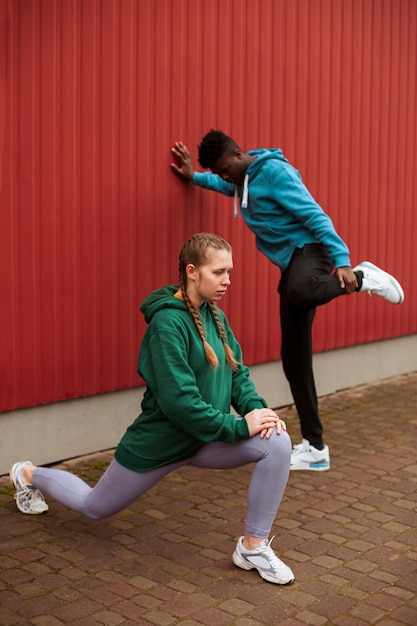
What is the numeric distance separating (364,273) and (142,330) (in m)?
1.50

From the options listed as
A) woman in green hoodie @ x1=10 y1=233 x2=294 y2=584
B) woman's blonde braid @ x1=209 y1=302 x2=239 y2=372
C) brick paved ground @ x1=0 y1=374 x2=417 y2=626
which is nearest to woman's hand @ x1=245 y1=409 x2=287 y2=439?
Answer: woman in green hoodie @ x1=10 y1=233 x2=294 y2=584

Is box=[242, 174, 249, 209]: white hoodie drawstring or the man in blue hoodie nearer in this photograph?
the man in blue hoodie

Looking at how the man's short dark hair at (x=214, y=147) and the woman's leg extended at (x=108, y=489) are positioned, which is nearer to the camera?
the woman's leg extended at (x=108, y=489)

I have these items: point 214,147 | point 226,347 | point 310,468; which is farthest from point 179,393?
point 214,147

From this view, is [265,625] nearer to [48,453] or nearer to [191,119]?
[48,453]

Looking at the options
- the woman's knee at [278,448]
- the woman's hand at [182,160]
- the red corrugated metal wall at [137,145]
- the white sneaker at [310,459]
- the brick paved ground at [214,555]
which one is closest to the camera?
the brick paved ground at [214,555]

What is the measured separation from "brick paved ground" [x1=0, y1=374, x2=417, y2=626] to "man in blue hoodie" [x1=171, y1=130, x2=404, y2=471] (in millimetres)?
464

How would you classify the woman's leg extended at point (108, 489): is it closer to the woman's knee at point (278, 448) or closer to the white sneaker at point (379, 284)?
the woman's knee at point (278, 448)

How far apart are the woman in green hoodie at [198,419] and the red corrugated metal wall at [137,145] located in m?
1.41

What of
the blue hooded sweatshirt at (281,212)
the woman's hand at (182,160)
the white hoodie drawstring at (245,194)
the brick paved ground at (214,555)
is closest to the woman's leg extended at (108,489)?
the brick paved ground at (214,555)

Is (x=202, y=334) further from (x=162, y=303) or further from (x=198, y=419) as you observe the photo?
(x=198, y=419)

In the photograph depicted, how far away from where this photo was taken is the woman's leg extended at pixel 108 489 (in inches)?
167

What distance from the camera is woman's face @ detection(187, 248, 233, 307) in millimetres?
4152

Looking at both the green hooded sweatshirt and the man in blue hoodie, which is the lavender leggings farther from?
the man in blue hoodie
